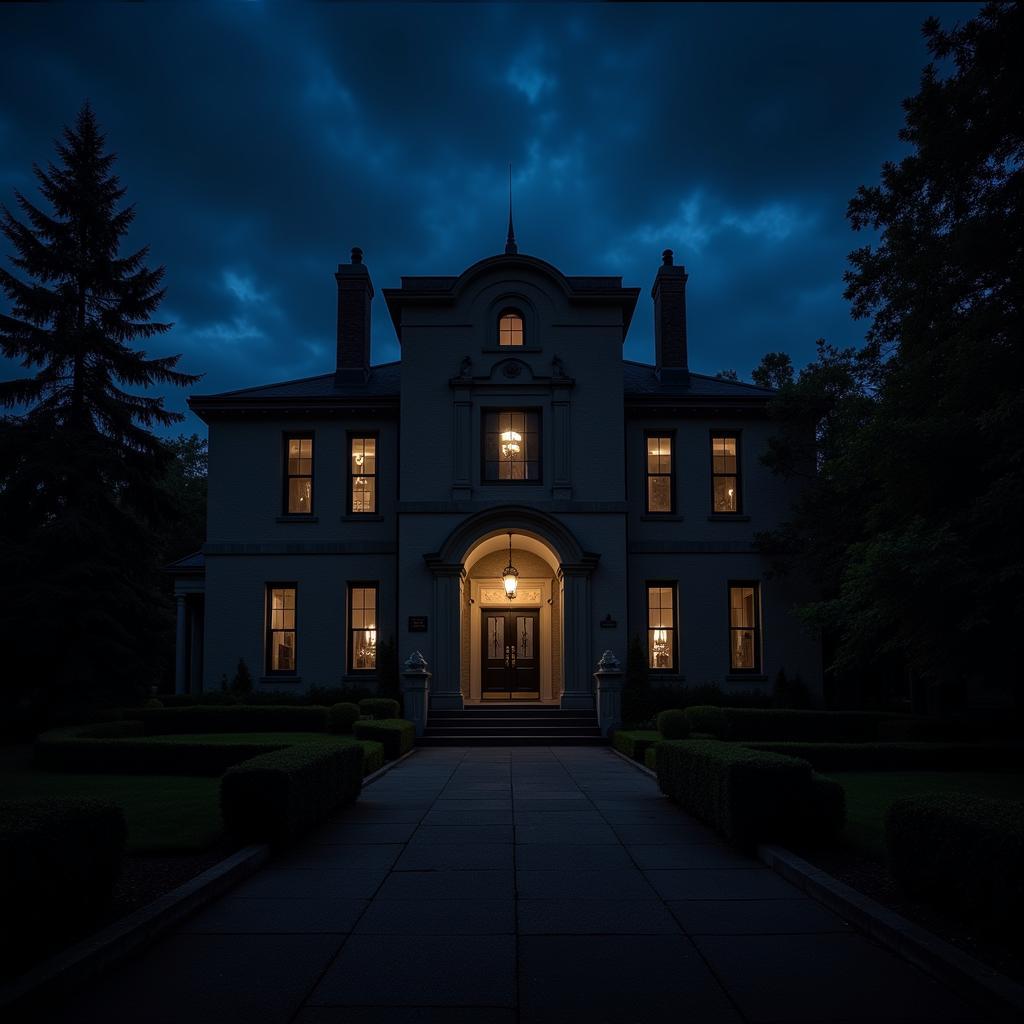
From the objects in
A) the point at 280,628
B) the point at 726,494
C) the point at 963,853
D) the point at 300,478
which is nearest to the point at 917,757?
the point at 963,853

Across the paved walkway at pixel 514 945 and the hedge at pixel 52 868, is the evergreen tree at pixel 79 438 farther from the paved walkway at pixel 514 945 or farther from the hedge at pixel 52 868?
the hedge at pixel 52 868

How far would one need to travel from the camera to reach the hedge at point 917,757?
14.5 metres

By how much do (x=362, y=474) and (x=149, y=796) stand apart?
45.3 feet

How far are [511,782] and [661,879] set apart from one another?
6.44 metres

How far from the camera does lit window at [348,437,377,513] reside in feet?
80.6

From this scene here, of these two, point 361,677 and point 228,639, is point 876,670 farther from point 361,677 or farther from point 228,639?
point 228,639

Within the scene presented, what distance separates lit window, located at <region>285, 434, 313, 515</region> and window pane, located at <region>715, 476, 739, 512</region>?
36.9 feet

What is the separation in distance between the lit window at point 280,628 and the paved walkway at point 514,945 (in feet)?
49.7

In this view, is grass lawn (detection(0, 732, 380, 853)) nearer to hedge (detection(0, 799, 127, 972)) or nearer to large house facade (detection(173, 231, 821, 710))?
hedge (detection(0, 799, 127, 972))

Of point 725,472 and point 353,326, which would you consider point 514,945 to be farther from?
point 353,326

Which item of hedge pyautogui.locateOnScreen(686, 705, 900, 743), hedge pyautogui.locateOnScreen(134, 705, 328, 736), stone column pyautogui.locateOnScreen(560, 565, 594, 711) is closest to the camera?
hedge pyautogui.locateOnScreen(686, 705, 900, 743)

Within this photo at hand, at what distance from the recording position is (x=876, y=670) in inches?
1091

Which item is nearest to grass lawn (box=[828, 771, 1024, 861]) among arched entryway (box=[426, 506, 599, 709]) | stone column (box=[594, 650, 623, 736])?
stone column (box=[594, 650, 623, 736])

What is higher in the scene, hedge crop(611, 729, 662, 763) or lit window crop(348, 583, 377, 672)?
lit window crop(348, 583, 377, 672)
